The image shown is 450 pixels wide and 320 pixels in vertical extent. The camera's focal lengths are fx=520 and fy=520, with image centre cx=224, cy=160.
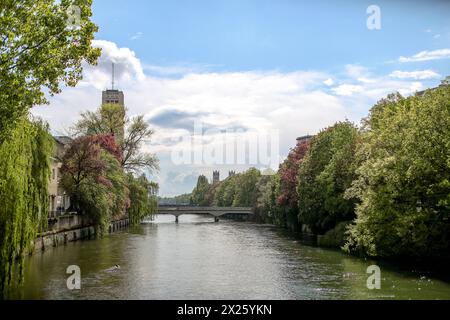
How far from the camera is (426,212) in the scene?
29.9m

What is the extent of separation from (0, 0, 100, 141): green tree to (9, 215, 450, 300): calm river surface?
9741 mm

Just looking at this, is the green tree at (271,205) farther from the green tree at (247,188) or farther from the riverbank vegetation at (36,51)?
the riverbank vegetation at (36,51)

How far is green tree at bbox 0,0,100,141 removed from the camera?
17.1 meters

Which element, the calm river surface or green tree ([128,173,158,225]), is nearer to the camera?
the calm river surface

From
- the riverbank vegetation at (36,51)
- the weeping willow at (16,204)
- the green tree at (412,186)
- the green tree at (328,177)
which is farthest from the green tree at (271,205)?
the riverbank vegetation at (36,51)

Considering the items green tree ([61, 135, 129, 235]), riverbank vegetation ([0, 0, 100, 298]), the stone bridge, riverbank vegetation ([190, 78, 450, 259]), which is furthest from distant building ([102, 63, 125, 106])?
riverbank vegetation ([0, 0, 100, 298])

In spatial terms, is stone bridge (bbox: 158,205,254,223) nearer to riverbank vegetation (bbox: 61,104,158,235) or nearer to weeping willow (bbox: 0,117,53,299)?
riverbank vegetation (bbox: 61,104,158,235)

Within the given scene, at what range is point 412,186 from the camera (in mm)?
31266

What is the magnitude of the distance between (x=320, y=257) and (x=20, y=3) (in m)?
28.8

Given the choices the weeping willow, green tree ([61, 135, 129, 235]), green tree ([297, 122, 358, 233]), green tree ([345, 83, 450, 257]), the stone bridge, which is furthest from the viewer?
the stone bridge

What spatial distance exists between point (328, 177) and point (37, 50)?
37679mm

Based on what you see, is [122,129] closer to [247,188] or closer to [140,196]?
[140,196]

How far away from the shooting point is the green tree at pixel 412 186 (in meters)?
29.4
